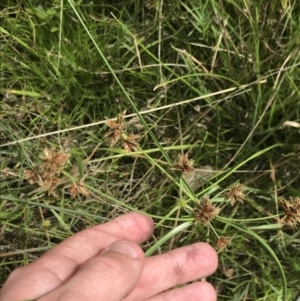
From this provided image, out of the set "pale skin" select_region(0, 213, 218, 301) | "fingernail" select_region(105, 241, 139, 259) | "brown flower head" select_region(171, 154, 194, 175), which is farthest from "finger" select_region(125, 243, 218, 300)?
"brown flower head" select_region(171, 154, 194, 175)

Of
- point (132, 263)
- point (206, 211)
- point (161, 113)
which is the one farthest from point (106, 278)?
point (161, 113)

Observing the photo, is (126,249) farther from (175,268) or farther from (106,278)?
(175,268)

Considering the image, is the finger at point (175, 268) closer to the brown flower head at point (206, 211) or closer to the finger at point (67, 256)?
the finger at point (67, 256)

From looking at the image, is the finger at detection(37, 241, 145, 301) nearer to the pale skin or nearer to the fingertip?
the pale skin

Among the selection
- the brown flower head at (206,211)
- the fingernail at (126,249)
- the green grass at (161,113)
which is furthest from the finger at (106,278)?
the green grass at (161,113)

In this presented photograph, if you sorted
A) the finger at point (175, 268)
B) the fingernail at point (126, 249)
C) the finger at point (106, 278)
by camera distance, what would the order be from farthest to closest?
1. the finger at point (175, 268)
2. the fingernail at point (126, 249)
3. the finger at point (106, 278)

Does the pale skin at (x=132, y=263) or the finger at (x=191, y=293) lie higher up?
the pale skin at (x=132, y=263)

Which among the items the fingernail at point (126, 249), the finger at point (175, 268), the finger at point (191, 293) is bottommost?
the finger at point (191, 293)

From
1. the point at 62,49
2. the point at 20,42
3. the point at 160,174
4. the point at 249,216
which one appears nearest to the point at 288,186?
the point at 249,216
